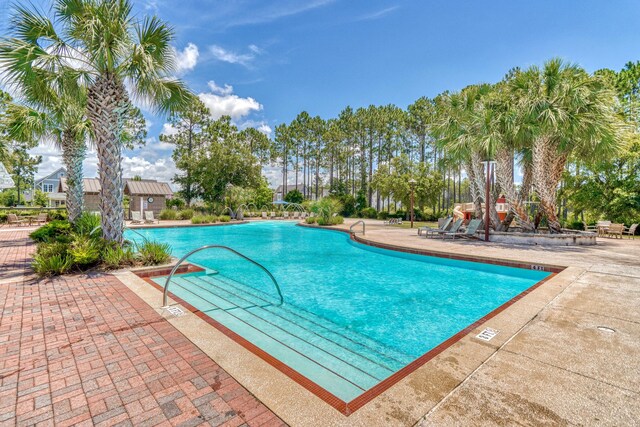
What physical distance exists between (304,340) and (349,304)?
180 cm

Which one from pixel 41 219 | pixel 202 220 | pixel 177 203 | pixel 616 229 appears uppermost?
pixel 177 203

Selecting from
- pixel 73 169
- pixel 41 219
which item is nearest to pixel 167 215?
pixel 41 219

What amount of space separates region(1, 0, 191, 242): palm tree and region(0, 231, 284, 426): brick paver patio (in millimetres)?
3642

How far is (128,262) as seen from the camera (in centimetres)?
657

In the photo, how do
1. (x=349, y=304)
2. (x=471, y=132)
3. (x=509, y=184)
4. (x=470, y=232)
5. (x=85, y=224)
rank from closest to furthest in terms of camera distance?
(x=349, y=304) → (x=85, y=224) → (x=509, y=184) → (x=471, y=132) → (x=470, y=232)

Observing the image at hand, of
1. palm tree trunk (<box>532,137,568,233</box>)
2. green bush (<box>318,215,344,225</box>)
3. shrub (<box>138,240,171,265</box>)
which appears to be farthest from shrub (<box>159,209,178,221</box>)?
palm tree trunk (<box>532,137,568,233</box>)

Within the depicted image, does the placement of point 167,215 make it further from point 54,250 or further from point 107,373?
point 107,373

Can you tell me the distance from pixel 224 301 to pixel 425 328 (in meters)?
3.33

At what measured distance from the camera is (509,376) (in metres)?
2.45

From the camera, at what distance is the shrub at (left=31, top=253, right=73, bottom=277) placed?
5746 millimetres

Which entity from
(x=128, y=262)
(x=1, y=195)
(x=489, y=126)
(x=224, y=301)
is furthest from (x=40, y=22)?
(x=1, y=195)

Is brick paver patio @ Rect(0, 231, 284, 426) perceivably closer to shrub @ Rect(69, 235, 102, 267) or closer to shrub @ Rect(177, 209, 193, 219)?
shrub @ Rect(69, 235, 102, 267)

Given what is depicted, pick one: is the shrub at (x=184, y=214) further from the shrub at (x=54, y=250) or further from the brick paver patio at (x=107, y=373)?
the brick paver patio at (x=107, y=373)

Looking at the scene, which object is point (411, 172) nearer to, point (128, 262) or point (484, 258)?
point (484, 258)
